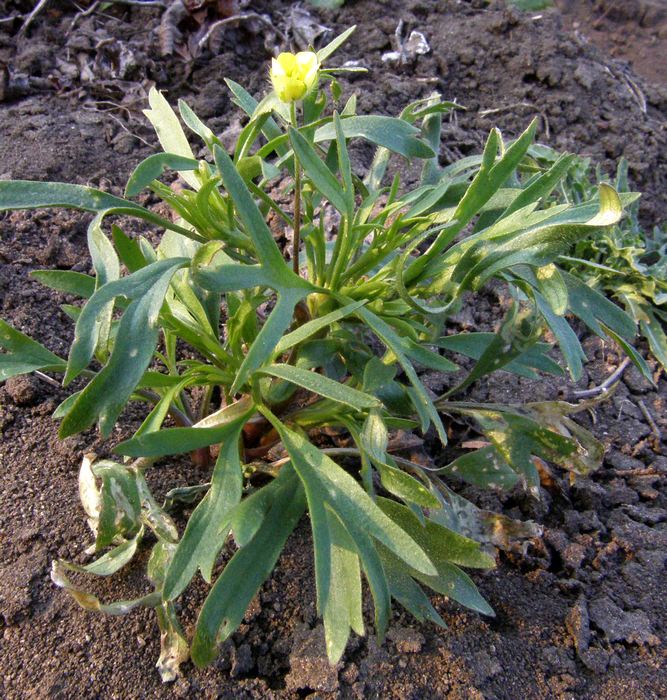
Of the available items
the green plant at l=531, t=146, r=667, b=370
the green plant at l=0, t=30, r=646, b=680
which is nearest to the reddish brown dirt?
the green plant at l=531, t=146, r=667, b=370

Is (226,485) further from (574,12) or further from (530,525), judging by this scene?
(574,12)

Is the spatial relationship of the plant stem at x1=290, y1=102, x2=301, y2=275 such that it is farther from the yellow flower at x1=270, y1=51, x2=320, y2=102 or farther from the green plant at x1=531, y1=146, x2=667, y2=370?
the green plant at x1=531, y1=146, x2=667, y2=370

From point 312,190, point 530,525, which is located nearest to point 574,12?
point 312,190

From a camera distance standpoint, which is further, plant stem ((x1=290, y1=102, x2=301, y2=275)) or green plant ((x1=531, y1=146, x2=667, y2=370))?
green plant ((x1=531, y1=146, x2=667, y2=370))

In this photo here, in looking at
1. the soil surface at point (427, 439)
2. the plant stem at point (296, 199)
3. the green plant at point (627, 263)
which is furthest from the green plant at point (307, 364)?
the green plant at point (627, 263)

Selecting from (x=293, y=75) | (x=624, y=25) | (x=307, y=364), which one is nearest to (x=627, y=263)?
(x=307, y=364)
